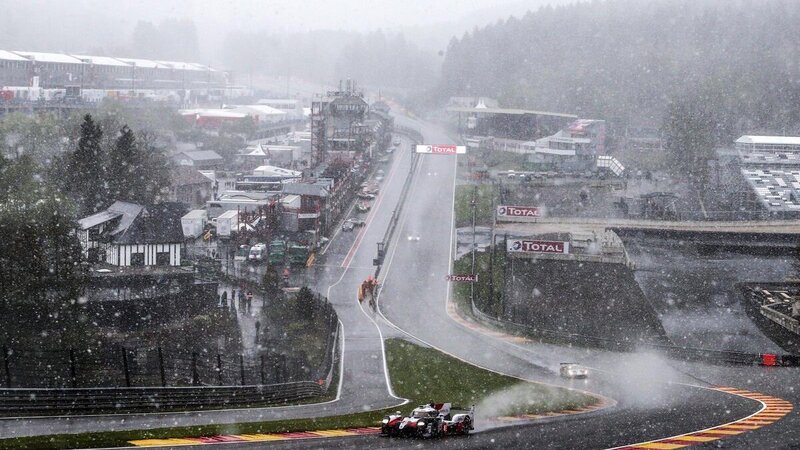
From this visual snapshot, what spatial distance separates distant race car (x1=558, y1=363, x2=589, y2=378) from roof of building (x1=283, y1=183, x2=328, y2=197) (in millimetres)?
22081

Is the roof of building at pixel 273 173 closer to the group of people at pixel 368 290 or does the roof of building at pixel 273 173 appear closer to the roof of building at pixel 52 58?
the group of people at pixel 368 290

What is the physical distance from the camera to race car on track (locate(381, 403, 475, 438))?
16234 mm

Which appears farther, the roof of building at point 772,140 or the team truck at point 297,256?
the roof of building at point 772,140

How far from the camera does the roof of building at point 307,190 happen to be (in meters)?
45.3

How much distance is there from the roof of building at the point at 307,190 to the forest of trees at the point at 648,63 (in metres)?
40.7

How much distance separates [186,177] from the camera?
5484 cm

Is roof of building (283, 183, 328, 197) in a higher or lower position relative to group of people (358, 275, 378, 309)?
higher

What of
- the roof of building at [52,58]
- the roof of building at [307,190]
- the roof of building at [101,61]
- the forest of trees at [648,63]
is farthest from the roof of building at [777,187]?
the roof of building at [101,61]

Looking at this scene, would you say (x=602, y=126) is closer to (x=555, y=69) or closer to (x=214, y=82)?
(x=555, y=69)

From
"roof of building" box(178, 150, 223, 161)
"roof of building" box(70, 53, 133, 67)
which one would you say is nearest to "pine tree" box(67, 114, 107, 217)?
"roof of building" box(178, 150, 223, 161)

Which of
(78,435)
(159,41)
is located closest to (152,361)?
(78,435)

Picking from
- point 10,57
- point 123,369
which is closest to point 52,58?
point 10,57

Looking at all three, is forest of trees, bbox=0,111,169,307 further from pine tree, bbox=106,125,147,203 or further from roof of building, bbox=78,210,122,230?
roof of building, bbox=78,210,122,230

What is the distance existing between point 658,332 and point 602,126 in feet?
130
